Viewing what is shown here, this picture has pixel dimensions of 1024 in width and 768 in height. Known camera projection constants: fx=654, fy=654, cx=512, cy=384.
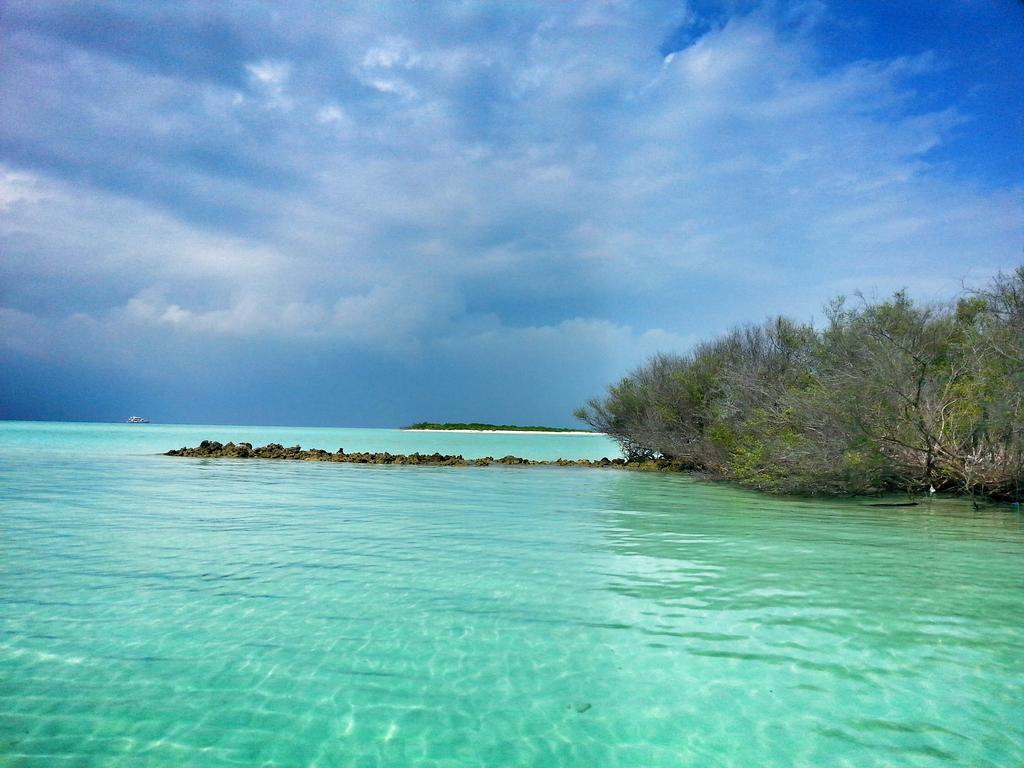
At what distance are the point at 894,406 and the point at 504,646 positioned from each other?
494 inches

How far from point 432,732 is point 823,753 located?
76.5 inches

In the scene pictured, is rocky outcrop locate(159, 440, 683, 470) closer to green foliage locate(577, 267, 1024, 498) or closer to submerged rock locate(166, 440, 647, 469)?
submerged rock locate(166, 440, 647, 469)

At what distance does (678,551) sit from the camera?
8.19m

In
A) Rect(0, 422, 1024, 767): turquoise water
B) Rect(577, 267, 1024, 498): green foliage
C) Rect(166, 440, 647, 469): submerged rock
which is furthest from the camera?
Rect(166, 440, 647, 469): submerged rock

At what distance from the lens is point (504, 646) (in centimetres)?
463

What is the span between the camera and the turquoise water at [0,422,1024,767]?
330 cm

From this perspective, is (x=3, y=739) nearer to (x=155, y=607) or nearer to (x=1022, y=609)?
(x=155, y=607)

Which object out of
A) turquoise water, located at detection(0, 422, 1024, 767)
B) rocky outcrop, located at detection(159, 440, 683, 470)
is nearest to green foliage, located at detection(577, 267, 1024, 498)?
turquoise water, located at detection(0, 422, 1024, 767)

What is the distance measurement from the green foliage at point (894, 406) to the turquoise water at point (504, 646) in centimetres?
452

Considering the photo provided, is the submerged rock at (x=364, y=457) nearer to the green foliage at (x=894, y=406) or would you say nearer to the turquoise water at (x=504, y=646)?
the green foliage at (x=894, y=406)

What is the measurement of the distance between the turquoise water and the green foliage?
4516mm

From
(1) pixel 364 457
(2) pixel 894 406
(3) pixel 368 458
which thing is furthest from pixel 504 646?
(1) pixel 364 457

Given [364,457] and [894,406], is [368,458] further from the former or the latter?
[894,406]

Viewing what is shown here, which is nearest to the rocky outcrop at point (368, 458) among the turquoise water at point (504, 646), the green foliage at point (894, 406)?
the green foliage at point (894, 406)
